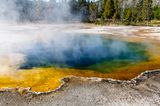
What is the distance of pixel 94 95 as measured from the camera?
22.7 metres

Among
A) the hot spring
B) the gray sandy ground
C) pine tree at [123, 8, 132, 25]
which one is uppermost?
pine tree at [123, 8, 132, 25]

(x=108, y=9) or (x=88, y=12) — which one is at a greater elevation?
(x=108, y=9)

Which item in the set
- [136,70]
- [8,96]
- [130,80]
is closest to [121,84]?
[130,80]

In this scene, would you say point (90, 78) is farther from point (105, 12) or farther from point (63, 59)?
point (105, 12)

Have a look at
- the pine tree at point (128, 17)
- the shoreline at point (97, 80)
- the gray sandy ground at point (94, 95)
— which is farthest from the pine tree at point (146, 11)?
the gray sandy ground at point (94, 95)

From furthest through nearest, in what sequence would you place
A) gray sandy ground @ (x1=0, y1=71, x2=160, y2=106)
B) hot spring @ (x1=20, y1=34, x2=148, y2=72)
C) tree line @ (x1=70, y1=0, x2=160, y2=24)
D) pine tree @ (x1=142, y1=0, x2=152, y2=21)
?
tree line @ (x1=70, y1=0, x2=160, y2=24) → pine tree @ (x1=142, y1=0, x2=152, y2=21) → hot spring @ (x1=20, y1=34, x2=148, y2=72) → gray sandy ground @ (x1=0, y1=71, x2=160, y2=106)

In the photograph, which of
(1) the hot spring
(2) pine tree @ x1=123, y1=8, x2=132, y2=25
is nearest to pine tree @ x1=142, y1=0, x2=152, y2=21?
(2) pine tree @ x1=123, y1=8, x2=132, y2=25

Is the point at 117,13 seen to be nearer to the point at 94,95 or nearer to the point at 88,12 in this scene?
the point at 88,12

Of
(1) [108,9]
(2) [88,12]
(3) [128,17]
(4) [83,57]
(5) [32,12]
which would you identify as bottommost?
(4) [83,57]

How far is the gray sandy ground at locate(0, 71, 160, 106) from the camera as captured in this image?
21.3m

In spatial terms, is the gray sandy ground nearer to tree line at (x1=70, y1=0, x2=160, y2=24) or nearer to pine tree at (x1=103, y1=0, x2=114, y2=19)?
tree line at (x1=70, y1=0, x2=160, y2=24)

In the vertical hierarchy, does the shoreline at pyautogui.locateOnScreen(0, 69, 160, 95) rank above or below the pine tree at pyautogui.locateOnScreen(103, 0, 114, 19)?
below

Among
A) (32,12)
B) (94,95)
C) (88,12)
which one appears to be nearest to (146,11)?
(88,12)

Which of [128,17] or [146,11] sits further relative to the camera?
[146,11]
